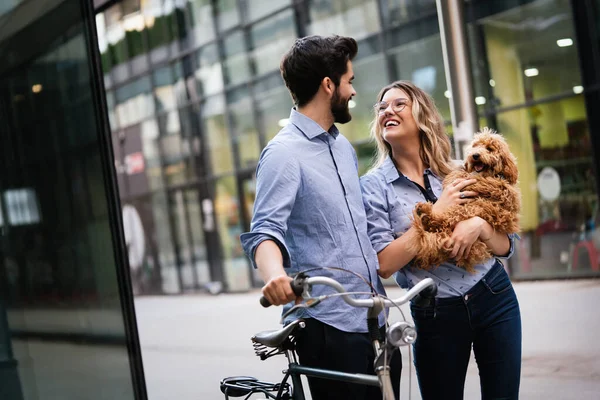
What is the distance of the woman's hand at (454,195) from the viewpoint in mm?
2842

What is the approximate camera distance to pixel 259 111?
18.5 m

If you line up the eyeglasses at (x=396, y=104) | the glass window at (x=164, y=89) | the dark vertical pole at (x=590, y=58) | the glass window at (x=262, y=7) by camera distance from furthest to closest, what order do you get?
the glass window at (x=164, y=89)
the glass window at (x=262, y=7)
the dark vertical pole at (x=590, y=58)
the eyeglasses at (x=396, y=104)

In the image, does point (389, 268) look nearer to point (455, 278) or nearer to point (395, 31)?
point (455, 278)

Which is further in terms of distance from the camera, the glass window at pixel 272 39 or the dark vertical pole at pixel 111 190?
the glass window at pixel 272 39

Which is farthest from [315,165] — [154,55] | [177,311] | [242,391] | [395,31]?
[154,55]

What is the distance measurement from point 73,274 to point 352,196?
1180mm

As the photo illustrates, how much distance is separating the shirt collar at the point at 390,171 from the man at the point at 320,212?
0.83 feet

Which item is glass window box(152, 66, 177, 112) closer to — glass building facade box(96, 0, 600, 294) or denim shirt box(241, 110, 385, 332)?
glass building facade box(96, 0, 600, 294)

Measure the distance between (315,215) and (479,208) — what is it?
0.66m

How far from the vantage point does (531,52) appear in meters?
13.1

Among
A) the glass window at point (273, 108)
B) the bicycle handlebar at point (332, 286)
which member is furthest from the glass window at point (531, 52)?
the bicycle handlebar at point (332, 286)

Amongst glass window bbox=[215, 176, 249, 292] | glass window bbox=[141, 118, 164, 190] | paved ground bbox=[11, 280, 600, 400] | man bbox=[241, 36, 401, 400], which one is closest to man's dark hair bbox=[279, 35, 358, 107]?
man bbox=[241, 36, 401, 400]

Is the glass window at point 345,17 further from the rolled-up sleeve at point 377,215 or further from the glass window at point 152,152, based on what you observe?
the rolled-up sleeve at point 377,215

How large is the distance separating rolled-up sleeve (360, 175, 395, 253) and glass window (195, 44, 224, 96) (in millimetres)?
16883
